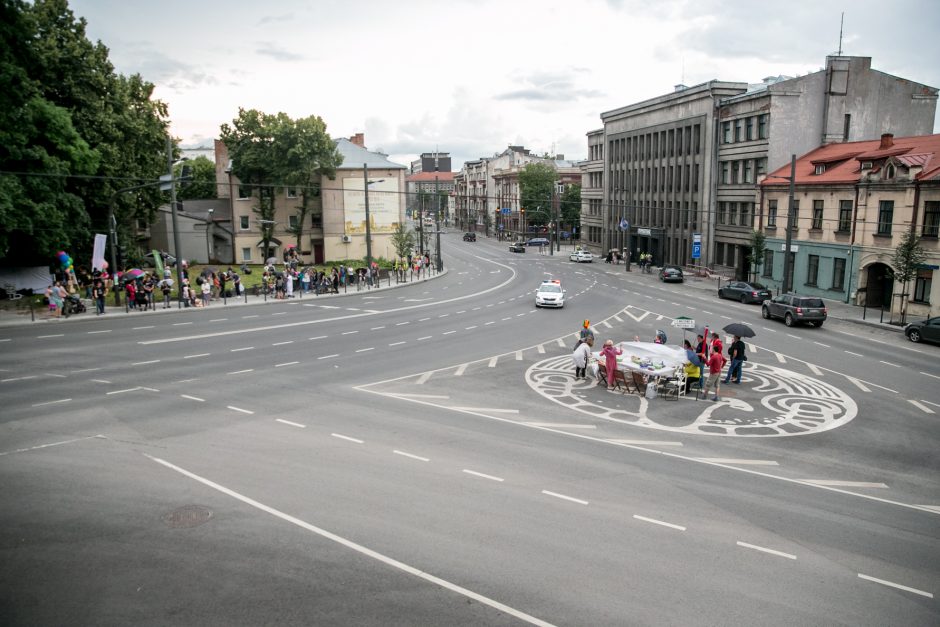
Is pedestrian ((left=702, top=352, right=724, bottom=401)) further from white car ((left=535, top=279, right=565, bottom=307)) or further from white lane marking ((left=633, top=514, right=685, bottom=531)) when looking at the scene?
white car ((left=535, top=279, right=565, bottom=307))

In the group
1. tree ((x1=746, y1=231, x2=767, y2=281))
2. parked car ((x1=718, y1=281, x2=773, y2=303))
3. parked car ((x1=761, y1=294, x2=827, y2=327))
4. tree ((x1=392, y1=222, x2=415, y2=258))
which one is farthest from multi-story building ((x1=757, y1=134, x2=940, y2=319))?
tree ((x1=392, y1=222, x2=415, y2=258))

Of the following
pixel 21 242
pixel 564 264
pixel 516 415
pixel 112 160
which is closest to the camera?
pixel 516 415

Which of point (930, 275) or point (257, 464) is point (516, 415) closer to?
point (257, 464)

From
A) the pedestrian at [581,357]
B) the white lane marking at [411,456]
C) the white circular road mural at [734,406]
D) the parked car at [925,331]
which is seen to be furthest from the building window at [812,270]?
the white lane marking at [411,456]

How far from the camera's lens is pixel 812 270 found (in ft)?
144

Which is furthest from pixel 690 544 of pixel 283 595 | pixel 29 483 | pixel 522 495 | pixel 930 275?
pixel 930 275

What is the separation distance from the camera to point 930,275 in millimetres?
34000

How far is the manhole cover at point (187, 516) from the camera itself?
10070mm

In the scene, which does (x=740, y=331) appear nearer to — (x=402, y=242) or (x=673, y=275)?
(x=673, y=275)

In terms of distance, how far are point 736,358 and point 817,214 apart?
2872 centimetres

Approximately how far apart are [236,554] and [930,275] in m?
37.8

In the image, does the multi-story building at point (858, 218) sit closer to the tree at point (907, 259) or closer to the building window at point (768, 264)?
the building window at point (768, 264)

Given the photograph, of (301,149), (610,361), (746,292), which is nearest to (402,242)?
(301,149)

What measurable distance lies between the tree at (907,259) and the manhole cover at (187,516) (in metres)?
34.2
